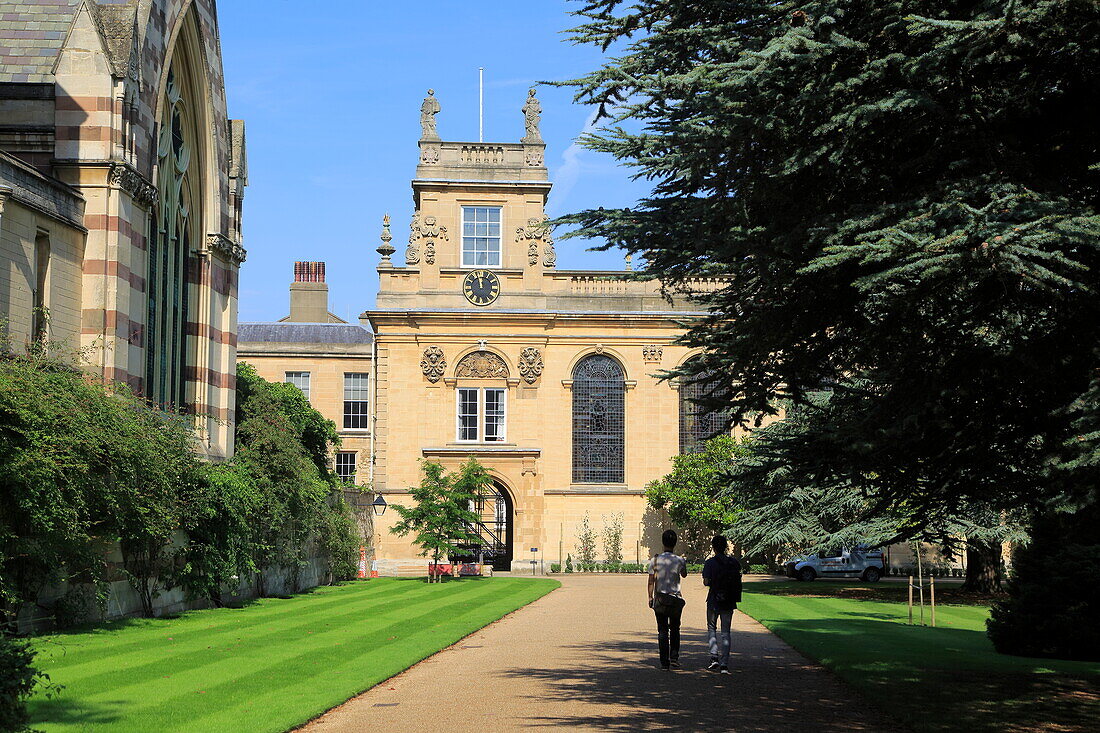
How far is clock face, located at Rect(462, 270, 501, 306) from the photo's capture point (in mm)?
51406

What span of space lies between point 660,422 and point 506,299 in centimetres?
845

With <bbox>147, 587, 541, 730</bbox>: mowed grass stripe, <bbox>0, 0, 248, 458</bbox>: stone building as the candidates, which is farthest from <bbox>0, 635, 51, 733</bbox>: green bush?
<bbox>0, 0, 248, 458</bbox>: stone building

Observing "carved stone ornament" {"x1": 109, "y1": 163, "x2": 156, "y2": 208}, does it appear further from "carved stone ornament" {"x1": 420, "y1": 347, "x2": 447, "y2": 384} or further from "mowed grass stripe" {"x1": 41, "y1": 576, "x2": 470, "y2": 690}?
"carved stone ornament" {"x1": 420, "y1": 347, "x2": 447, "y2": 384}

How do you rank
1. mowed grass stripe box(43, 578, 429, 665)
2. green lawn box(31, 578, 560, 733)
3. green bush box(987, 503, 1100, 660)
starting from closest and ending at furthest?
green lawn box(31, 578, 560, 733)
mowed grass stripe box(43, 578, 429, 665)
green bush box(987, 503, 1100, 660)

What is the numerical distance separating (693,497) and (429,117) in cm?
1948

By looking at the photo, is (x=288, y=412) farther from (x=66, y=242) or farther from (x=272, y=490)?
(x=66, y=242)

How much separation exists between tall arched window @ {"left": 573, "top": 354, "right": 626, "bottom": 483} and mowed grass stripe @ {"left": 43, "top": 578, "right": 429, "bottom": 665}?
2313cm

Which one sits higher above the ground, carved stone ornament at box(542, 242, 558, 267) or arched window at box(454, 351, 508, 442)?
carved stone ornament at box(542, 242, 558, 267)

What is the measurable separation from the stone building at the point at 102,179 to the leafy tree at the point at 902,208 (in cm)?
1212

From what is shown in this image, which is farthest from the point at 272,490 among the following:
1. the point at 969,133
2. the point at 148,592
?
the point at 969,133

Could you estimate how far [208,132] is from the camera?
1153 inches

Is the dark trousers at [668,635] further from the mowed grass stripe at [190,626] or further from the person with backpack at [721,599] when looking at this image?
the mowed grass stripe at [190,626]

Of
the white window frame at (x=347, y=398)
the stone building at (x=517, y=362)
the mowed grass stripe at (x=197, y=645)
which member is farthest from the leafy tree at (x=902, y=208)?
the white window frame at (x=347, y=398)

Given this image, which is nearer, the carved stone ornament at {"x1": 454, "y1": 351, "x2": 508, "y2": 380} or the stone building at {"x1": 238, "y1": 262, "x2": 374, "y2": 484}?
the carved stone ornament at {"x1": 454, "y1": 351, "x2": 508, "y2": 380}
